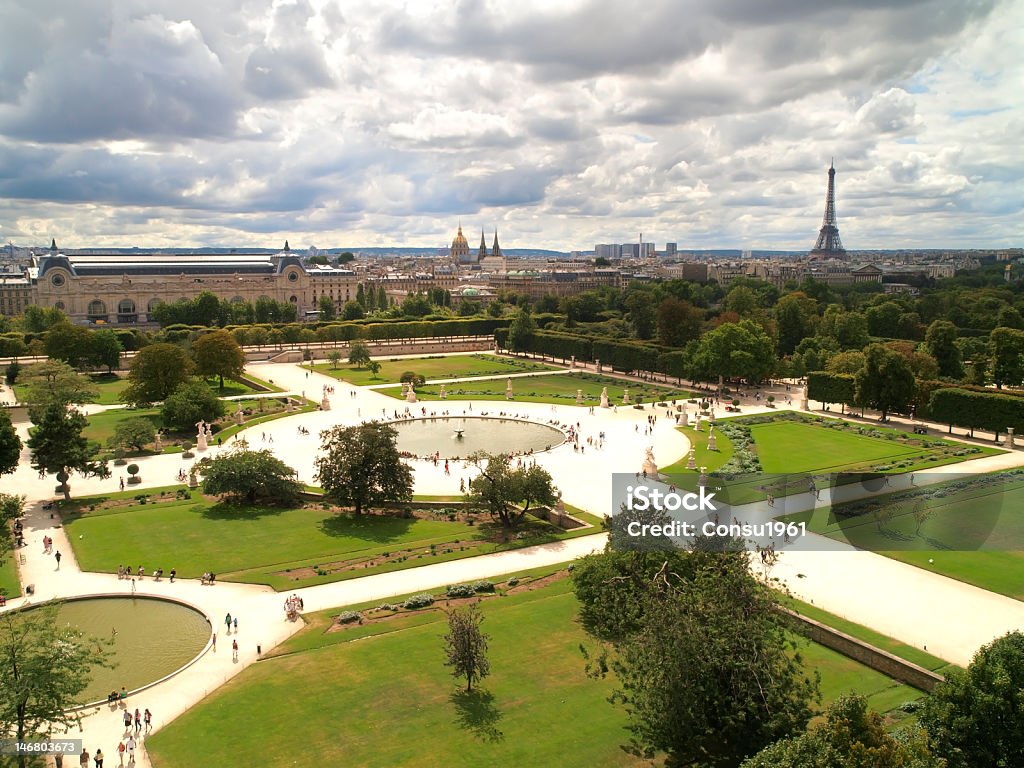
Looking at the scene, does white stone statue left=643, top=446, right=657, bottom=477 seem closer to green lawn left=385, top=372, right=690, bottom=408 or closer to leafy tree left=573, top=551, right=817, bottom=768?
green lawn left=385, top=372, right=690, bottom=408

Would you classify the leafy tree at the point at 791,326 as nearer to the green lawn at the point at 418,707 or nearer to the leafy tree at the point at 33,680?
the green lawn at the point at 418,707

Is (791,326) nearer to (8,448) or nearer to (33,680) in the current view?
(8,448)

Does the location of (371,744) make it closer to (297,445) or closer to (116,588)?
(116,588)

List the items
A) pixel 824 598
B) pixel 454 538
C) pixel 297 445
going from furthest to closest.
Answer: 1. pixel 297 445
2. pixel 454 538
3. pixel 824 598

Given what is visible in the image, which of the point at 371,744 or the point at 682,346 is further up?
the point at 682,346

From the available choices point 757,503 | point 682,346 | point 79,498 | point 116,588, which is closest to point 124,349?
point 79,498

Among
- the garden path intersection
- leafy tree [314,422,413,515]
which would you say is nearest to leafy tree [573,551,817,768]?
the garden path intersection

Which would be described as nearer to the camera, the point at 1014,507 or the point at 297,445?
the point at 1014,507
